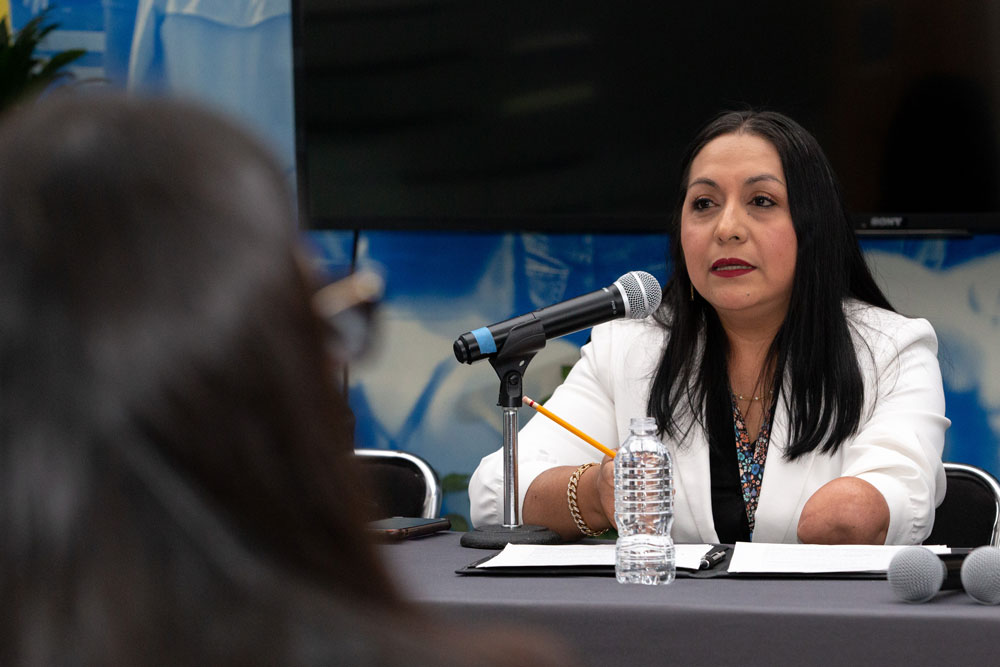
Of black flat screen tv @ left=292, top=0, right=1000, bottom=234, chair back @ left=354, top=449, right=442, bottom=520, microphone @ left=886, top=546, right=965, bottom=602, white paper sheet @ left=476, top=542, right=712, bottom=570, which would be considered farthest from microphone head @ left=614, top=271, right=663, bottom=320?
black flat screen tv @ left=292, top=0, right=1000, bottom=234

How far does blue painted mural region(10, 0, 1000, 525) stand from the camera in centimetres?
295

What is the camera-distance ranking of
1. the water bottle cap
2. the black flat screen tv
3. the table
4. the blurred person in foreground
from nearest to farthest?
1. the blurred person in foreground
2. the table
3. the water bottle cap
4. the black flat screen tv

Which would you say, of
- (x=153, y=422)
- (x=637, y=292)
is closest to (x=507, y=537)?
(x=637, y=292)

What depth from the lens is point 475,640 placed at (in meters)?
0.43

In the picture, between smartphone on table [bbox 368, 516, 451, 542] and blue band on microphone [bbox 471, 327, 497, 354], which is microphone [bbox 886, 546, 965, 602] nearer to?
blue band on microphone [bbox 471, 327, 497, 354]

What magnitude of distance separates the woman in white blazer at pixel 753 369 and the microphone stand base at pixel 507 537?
0.20 feet

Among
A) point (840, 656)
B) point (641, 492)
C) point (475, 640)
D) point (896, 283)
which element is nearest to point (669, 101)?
point (896, 283)

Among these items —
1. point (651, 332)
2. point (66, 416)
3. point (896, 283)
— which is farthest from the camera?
point (896, 283)

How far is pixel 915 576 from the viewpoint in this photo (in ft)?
3.89

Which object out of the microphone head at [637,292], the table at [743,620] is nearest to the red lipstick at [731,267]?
the microphone head at [637,292]

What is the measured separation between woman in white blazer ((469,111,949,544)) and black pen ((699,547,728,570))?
0.31 m

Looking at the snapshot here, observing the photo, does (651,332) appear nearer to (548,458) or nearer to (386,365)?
(548,458)

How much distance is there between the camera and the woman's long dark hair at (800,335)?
6.65ft

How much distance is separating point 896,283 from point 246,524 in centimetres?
285
